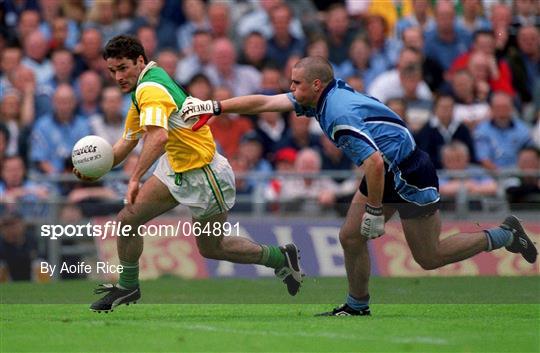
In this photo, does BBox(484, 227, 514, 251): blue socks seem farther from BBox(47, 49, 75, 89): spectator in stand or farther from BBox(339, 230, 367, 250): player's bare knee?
BBox(47, 49, 75, 89): spectator in stand

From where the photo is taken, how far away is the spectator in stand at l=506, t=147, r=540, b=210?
1772 centimetres

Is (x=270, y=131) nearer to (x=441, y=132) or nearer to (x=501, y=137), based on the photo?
(x=441, y=132)

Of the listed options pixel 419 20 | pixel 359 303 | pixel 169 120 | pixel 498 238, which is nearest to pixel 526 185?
pixel 419 20

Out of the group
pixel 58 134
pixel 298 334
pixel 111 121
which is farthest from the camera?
pixel 58 134

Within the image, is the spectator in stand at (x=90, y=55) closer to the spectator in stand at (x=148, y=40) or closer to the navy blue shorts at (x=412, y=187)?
the spectator in stand at (x=148, y=40)

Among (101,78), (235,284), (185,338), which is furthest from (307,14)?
(185,338)

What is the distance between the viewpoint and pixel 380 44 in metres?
20.8

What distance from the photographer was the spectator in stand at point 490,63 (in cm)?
2033

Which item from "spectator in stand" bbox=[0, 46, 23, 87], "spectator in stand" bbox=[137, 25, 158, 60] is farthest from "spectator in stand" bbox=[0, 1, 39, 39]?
"spectator in stand" bbox=[137, 25, 158, 60]

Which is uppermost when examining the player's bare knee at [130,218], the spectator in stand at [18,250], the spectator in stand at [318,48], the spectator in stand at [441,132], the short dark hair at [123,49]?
the short dark hair at [123,49]

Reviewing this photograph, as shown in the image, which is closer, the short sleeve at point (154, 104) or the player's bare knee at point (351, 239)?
the player's bare knee at point (351, 239)

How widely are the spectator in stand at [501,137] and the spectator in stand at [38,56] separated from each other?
6.29 metres

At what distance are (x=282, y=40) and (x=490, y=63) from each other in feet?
10.2
